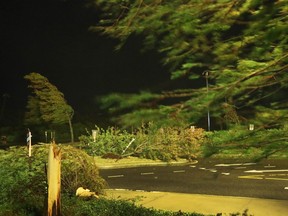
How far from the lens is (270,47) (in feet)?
11.1

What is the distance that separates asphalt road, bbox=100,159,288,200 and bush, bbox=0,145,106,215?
368 cm

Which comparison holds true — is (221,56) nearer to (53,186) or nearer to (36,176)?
(53,186)

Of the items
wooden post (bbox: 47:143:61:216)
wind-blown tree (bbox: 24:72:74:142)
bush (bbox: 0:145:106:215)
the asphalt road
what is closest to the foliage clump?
the asphalt road

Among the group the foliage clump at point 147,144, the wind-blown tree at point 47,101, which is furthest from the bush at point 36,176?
the wind-blown tree at point 47,101

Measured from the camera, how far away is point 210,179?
1448cm

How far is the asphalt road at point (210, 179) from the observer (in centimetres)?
1204

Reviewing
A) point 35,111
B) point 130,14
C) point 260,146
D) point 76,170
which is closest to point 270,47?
point 260,146

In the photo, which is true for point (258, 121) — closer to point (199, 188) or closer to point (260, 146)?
point (260, 146)

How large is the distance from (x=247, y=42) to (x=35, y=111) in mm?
29976

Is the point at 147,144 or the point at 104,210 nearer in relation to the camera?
the point at 104,210

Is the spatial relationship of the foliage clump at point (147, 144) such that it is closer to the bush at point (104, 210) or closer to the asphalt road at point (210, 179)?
the asphalt road at point (210, 179)

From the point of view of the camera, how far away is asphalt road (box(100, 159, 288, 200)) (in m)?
12.0

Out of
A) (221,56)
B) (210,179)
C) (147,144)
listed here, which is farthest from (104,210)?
(147,144)

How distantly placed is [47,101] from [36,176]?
70.5 feet
